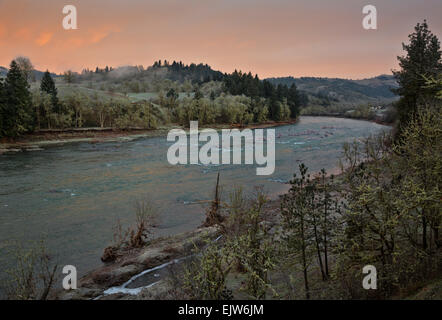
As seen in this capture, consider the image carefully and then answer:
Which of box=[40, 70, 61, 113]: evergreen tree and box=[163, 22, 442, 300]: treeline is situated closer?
box=[163, 22, 442, 300]: treeline

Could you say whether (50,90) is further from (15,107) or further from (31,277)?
(31,277)

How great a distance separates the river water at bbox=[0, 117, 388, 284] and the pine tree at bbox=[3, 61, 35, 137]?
30.1 ft

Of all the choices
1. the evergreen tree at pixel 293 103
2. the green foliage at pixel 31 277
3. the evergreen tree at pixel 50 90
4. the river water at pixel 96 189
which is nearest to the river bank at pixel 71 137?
the river water at pixel 96 189

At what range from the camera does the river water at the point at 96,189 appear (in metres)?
22.2

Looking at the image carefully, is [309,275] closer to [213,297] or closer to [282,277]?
[282,277]

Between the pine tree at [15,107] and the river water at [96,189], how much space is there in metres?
9.17

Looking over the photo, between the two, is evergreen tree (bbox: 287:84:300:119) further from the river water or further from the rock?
the rock


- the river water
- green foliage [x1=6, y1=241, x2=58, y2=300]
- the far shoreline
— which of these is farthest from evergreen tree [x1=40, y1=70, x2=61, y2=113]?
green foliage [x1=6, y1=241, x2=58, y2=300]

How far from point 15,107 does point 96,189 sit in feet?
130

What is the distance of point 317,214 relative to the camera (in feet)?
39.8

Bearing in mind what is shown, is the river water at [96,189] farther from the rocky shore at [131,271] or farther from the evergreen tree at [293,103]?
the evergreen tree at [293,103]

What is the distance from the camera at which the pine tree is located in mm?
61259

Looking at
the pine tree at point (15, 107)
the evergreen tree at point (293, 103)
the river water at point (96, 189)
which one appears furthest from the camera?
the evergreen tree at point (293, 103)

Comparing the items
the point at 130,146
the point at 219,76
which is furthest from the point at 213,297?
the point at 219,76
